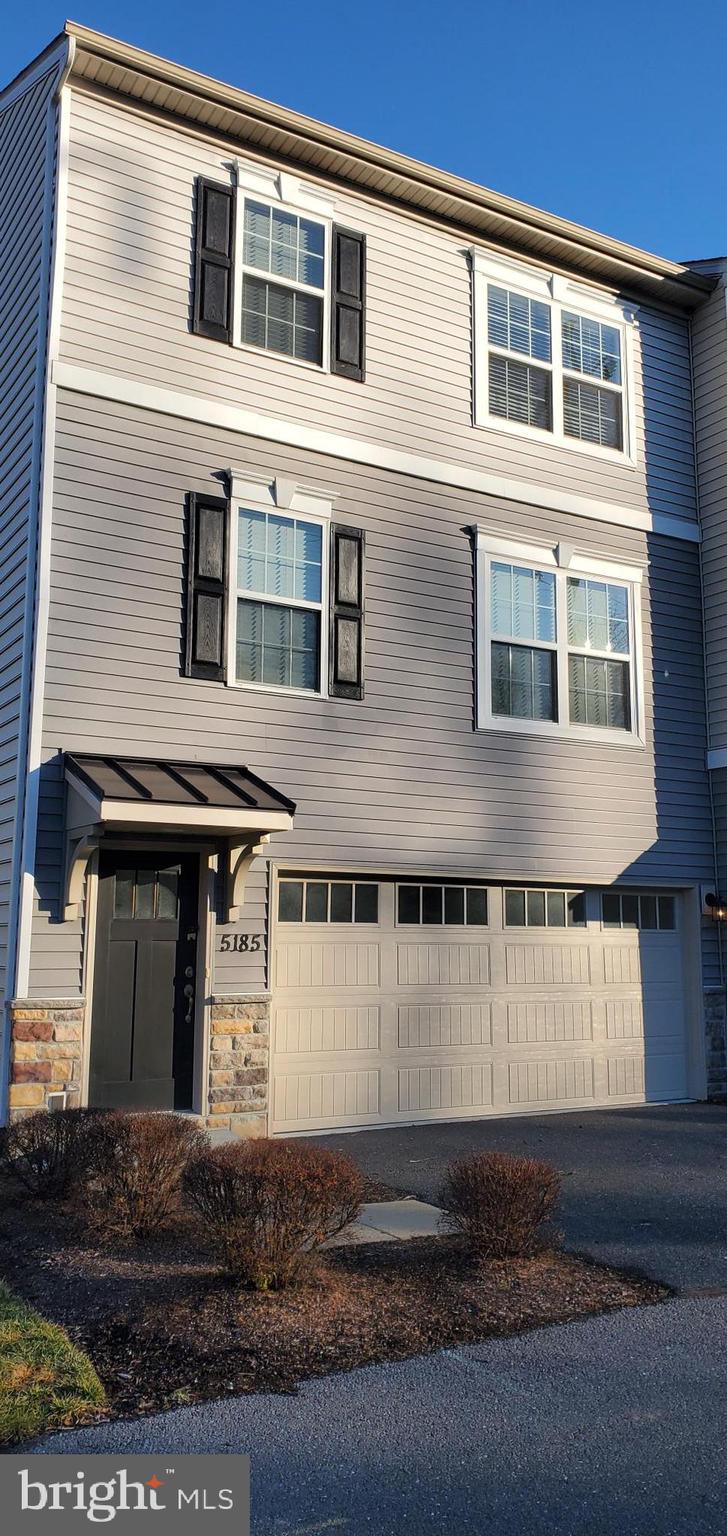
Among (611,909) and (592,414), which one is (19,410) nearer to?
(592,414)

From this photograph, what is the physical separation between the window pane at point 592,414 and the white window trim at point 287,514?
3.12 m

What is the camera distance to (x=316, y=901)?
32.3 feet

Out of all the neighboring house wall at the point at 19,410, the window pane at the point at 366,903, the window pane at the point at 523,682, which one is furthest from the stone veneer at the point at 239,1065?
the window pane at the point at 523,682

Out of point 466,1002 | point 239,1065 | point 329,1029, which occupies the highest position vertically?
point 466,1002

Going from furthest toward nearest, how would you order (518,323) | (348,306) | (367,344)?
(518,323) → (367,344) → (348,306)

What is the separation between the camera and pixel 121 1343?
14.9ft

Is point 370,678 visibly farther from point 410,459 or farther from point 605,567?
point 605,567

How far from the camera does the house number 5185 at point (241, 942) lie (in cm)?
905

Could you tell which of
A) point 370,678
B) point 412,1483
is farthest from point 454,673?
point 412,1483

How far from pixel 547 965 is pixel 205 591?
A: 4584 mm

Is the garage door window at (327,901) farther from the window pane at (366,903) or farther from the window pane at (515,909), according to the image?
the window pane at (515,909)

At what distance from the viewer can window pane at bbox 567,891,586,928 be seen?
11.2 m

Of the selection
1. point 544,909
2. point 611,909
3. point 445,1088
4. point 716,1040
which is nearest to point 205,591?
point 544,909

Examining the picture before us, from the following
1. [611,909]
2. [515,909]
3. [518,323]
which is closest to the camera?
[515,909]
